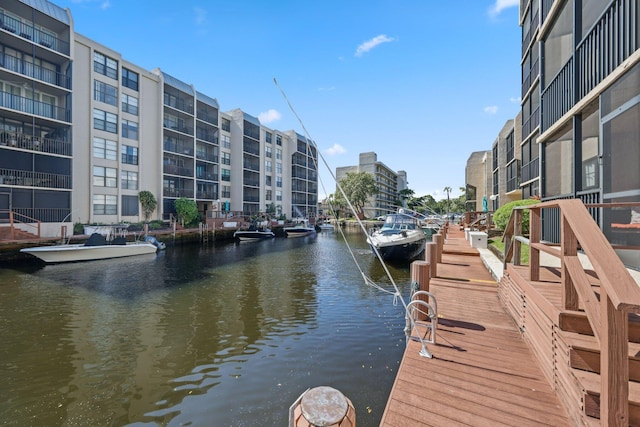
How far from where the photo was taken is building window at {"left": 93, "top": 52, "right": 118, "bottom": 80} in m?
29.2

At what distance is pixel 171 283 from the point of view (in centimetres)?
1471

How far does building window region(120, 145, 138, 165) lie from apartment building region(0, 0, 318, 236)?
11 cm

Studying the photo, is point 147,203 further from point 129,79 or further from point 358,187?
point 358,187

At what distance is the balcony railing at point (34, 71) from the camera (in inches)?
925

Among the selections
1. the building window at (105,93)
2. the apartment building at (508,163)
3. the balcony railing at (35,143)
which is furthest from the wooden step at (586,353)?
the building window at (105,93)

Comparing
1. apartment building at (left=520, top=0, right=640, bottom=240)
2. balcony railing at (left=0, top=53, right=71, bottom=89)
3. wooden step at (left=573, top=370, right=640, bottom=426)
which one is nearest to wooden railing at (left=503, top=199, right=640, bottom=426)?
wooden step at (left=573, top=370, right=640, bottom=426)

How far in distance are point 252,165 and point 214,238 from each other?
20928 mm

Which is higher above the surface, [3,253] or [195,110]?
[195,110]

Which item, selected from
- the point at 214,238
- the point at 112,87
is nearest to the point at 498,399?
the point at 214,238

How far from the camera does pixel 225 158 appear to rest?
48406 mm

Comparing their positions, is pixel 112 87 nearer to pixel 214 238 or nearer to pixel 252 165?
pixel 214 238

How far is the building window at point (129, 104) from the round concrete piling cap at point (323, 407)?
3832 cm

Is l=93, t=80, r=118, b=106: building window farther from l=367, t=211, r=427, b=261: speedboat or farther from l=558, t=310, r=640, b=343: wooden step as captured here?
l=558, t=310, r=640, b=343: wooden step

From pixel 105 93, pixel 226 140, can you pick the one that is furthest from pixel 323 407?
pixel 226 140
